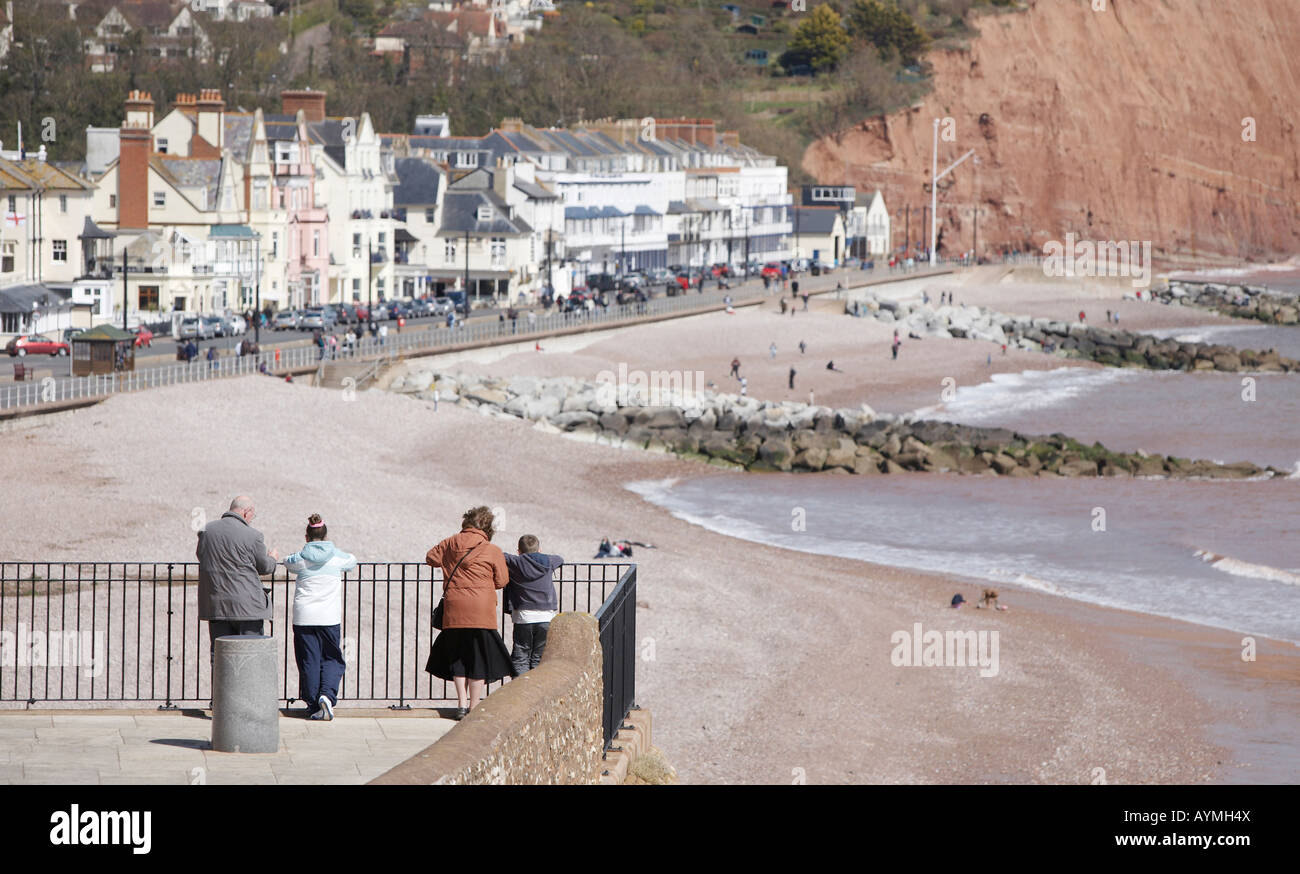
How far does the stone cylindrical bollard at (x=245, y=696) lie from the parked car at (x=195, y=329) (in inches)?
1644

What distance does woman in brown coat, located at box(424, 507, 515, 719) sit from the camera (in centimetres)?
1057

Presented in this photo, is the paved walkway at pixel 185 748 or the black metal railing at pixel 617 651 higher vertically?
the black metal railing at pixel 617 651

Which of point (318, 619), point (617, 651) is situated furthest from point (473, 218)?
point (617, 651)

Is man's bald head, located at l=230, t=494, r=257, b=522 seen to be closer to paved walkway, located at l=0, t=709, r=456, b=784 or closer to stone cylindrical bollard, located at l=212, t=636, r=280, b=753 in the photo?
stone cylindrical bollard, located at l=212, t=636, r=280, b=753

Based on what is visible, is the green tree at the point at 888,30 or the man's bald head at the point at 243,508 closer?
the man's bald head at the point at 243,508

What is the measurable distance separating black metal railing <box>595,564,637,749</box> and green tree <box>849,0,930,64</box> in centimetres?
12836

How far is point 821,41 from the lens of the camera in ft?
449

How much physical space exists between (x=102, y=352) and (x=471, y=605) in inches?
1206

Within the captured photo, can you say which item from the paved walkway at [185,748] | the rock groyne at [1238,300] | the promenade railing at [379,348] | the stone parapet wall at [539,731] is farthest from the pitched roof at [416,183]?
the stone parapet wall at [539,731]

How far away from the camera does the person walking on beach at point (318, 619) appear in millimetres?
10781

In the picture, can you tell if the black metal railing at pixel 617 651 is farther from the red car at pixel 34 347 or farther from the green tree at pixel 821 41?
the green tree at pixel 821 41

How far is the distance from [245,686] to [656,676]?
36.9 ft

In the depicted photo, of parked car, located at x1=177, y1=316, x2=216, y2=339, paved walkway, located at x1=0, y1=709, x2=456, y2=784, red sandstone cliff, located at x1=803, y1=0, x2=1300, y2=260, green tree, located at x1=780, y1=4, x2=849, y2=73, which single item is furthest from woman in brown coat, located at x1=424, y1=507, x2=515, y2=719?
→ green tree, located at x1=780, y1=4, x2=849, y2=73
